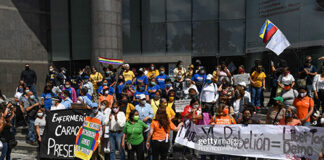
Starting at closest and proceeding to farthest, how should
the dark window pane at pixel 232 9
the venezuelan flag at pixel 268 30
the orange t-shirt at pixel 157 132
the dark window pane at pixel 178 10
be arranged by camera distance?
the orange t-shirt at pixel 157 132 → the venezuelan flag at pixel 268 30 → the dark window pane at pixel 232 9 → the dark window pane at pixel 178 10

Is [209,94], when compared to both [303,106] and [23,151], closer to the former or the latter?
[303,106]

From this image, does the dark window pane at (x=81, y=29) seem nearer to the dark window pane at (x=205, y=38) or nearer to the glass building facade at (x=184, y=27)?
the glass building facade at (x=184, y=27)

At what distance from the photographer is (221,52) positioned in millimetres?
21156

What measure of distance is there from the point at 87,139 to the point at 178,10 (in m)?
15.3

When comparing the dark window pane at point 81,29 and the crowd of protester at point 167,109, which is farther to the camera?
the dark window pane at point 81,29

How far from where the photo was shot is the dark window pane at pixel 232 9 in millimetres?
20500

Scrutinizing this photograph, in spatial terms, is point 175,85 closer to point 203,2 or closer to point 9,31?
point 203,2

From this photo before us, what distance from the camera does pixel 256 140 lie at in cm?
755

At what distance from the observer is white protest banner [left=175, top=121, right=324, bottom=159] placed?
6996mm

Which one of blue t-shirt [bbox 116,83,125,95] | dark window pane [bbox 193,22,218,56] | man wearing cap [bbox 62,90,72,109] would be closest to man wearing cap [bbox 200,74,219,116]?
blue t-shirt [bbox 116,83,125,95]

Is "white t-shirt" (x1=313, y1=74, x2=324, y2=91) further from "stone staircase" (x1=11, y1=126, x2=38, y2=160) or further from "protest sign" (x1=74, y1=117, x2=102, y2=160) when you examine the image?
"stone staircase" (x1=11, y1=126, x2=38, y2=160)

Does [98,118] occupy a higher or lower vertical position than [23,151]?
higher

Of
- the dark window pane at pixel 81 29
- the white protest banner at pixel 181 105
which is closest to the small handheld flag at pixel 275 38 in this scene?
the white protest banner at pixel 181 105

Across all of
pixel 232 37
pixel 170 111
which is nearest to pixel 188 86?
pixel 170 111
